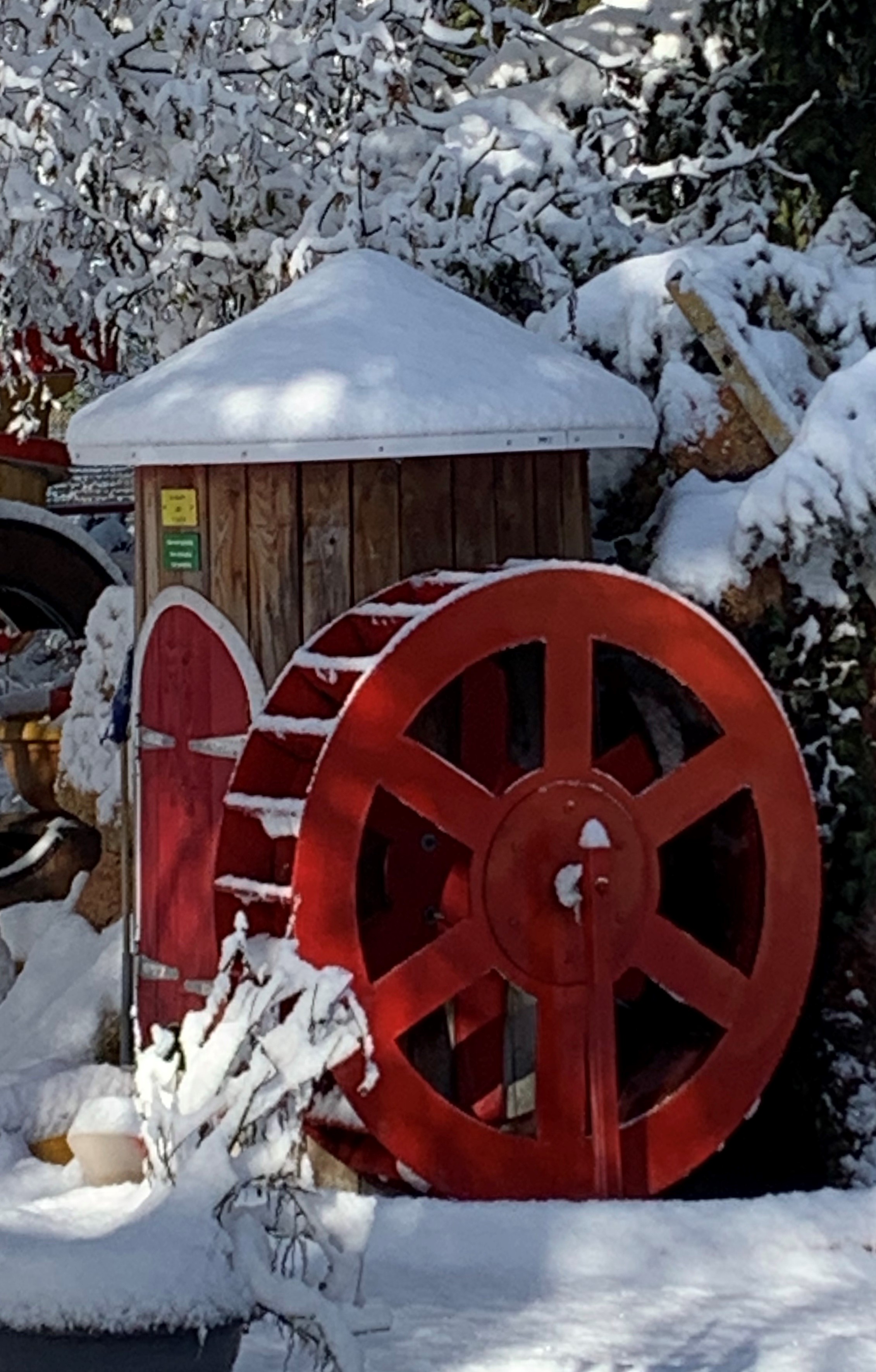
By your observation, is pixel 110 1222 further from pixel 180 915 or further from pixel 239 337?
pixel 239 337

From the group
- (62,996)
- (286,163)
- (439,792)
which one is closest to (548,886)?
(439,792)

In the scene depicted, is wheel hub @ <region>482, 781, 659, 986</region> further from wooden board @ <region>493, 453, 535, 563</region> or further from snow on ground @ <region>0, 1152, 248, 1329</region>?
snow on ground @ <region>0, 1152, 248, 1329</region>

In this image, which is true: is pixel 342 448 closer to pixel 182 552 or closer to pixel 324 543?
pixel 324 543

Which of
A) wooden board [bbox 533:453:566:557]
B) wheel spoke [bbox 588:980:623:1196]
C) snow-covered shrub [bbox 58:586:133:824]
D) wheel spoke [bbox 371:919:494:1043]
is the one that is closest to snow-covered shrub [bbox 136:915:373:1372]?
wheel spoke [bbox 371:919:494:1043]

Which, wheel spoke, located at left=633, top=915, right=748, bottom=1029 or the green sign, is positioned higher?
the green sign

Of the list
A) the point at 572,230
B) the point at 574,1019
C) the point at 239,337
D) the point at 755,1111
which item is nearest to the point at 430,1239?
the point at 574,1019

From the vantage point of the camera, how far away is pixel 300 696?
500cm

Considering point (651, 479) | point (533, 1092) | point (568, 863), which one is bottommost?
point (533, 1092)

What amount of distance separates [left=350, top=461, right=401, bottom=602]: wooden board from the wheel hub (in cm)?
76

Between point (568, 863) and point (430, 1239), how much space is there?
0.97 m

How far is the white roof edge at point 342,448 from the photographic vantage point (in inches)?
192

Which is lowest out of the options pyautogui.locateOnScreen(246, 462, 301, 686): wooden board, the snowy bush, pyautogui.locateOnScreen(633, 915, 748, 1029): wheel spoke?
pyautogui.locateOnScreen(633, 915, 748, 1029): wheel spoke

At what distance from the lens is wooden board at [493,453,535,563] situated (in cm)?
527

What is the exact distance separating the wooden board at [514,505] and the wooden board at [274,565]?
21.6 inches
